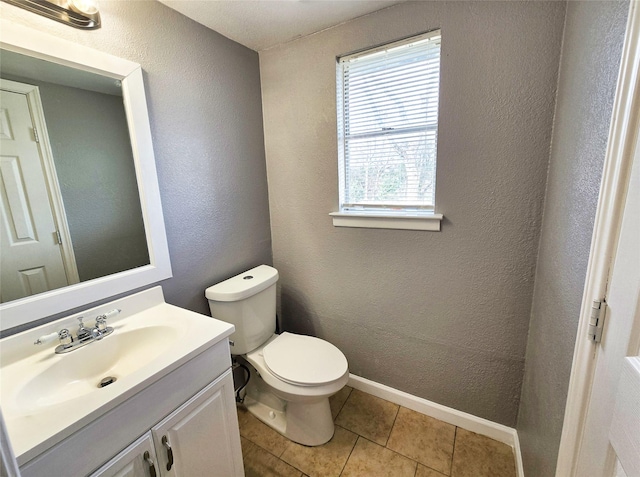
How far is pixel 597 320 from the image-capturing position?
1.95 feet

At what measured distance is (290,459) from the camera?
137cm

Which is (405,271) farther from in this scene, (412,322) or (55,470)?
(55,470)

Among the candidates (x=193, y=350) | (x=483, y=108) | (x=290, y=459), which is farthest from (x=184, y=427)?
(x=483, y=108)

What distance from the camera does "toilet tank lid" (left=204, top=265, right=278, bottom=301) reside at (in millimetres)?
1412

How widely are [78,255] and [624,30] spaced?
1.72 m

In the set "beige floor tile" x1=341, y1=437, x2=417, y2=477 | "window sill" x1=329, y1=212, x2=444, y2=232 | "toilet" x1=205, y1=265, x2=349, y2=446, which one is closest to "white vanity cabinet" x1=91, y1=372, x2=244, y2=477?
"toilet" x1=205, y1=265, x2=349, y2=446

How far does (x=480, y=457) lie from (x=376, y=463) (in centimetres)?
51

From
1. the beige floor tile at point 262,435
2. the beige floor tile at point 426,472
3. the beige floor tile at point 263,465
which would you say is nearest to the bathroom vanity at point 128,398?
the beige floor tile at point 263,465

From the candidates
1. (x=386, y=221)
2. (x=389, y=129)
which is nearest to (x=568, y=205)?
(x=386, y=221)

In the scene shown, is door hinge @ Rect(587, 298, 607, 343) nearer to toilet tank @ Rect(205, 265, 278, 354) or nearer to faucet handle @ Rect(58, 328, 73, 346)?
toilet tank @ Rect(205, 265, 278, 354)

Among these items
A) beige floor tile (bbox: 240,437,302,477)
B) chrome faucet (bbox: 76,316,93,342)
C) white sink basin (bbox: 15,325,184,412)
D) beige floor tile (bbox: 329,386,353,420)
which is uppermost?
chrome faucet (bbox: 76,316,93,342)

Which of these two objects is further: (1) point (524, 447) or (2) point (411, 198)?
(2) point (411, 198)

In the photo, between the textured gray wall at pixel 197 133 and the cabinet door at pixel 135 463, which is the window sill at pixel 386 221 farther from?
the cabinet door at pixel 135 463

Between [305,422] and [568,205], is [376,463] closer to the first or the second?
[305,422]
